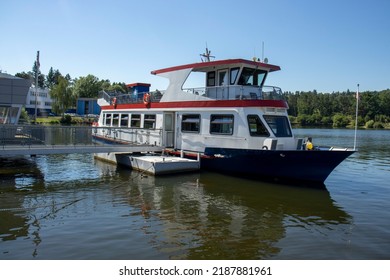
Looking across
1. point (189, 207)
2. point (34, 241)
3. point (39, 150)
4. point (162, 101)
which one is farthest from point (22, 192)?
point (162, 101)

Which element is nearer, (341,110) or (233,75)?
(233,75)

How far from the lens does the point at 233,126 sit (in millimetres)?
16484

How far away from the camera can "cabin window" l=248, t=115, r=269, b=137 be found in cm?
1595

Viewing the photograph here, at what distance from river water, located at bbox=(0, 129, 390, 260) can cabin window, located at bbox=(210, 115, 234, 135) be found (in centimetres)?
226

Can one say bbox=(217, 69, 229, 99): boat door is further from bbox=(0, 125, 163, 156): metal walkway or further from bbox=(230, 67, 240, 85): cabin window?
bbox=(0, 125, 163, 156): metal walkway

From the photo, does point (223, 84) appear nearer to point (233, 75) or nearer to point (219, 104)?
point (233, 75)

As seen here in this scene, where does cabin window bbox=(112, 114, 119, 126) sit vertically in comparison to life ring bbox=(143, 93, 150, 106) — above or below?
below

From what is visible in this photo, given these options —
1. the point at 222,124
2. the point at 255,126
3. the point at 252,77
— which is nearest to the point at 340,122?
the point at 252,77

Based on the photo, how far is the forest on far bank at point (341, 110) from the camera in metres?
110

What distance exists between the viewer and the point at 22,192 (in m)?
13.3

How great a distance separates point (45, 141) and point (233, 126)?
9.01m

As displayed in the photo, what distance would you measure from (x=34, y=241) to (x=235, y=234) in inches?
199

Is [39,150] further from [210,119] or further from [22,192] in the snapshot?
[210,119]

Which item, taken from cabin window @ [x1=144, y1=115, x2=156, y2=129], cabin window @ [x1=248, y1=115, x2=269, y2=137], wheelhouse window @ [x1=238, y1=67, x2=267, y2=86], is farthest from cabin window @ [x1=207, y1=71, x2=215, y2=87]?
cabin window @ [x1=144, y1=115, x2=156, y2=129]
